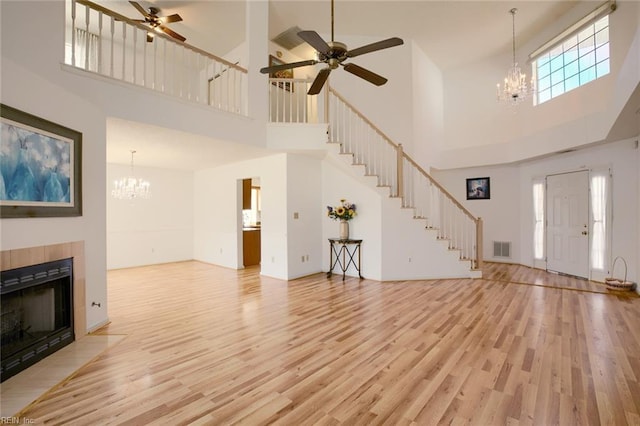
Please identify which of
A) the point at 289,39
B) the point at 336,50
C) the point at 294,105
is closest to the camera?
the point at 336,50

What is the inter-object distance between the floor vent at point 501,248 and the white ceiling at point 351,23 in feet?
16.2

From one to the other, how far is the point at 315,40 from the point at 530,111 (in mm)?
6533

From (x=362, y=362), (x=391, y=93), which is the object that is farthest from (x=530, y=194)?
(x=362, y=362)

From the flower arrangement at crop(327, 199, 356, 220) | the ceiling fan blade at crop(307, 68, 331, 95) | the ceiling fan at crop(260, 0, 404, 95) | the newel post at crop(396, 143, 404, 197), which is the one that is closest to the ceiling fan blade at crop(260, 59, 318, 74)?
the ceiling fan at crop(260, 0, 404, 95)

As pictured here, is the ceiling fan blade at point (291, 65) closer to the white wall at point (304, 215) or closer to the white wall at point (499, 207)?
the white wall at point (304, 215)

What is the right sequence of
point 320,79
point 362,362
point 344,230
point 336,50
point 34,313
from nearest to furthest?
point 362,362 → point 34,313 → point 336,50 → point 320,79 → point 344,230

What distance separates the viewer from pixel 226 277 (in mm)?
6094

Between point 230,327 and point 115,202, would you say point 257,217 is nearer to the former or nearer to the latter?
point 115,202

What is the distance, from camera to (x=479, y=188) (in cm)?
803

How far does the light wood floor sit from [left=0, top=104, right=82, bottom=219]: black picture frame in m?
1.53

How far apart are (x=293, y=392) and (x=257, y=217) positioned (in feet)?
28.7

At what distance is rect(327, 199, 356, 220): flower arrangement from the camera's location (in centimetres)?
593

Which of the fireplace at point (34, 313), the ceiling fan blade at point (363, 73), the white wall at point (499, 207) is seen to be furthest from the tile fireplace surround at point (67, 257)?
the white wall at point (499, 207)

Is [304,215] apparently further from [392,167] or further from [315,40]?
[315,40]
